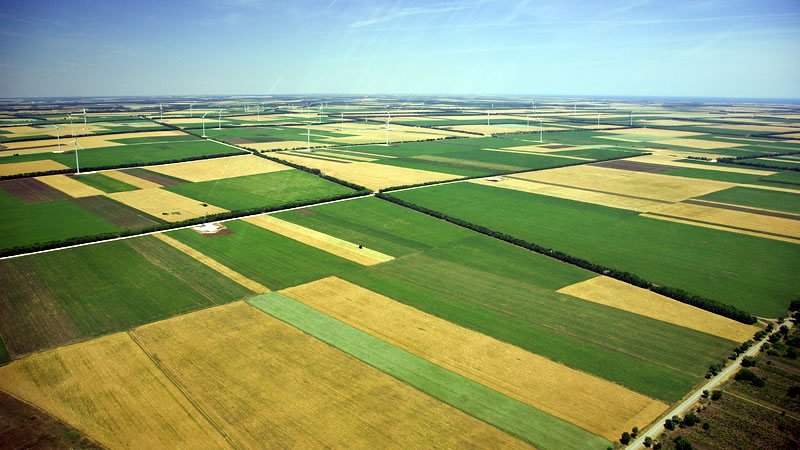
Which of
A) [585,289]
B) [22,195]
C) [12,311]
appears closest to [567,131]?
[585,289]

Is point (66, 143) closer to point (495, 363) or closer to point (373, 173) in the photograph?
point (373, 173)

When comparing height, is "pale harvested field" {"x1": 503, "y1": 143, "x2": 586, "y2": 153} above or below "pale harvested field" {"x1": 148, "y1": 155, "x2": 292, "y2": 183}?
above

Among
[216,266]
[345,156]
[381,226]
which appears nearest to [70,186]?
[216,266]

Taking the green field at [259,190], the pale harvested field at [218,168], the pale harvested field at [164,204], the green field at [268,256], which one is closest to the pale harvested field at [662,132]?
the pale harvested field at [218,168]

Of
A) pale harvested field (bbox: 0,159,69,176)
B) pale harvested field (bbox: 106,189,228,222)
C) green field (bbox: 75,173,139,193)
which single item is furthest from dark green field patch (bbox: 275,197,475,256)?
pale harvested field (bbox: 0,159,69,176)

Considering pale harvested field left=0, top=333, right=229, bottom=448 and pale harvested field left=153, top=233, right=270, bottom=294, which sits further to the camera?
pale harvested field left=153, top=233, right=270, bottom=294

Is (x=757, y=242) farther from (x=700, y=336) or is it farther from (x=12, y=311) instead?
(x=12, y=311)

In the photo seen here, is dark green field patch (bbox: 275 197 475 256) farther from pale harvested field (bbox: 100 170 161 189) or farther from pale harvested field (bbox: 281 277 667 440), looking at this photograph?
pale harvested field (bbox: 100 170 161 189)

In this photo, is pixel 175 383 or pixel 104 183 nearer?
pixel 175 383
